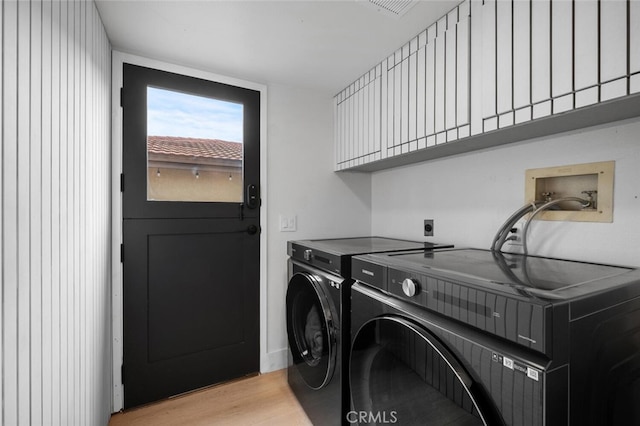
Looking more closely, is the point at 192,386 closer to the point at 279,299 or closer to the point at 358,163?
the point at 279,299

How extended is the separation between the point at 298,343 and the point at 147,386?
987mm

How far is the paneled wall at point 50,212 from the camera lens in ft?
2.26

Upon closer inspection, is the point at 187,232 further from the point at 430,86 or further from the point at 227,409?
the point at 430,86

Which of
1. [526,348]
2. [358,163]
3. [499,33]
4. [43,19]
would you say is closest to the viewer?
[526,348]

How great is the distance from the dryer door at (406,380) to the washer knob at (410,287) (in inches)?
3.8

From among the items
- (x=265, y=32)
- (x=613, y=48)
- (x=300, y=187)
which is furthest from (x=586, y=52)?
(x=300, y=187)

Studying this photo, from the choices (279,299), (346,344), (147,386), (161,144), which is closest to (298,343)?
(279,299)

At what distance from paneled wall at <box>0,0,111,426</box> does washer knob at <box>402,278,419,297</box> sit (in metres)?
1.07

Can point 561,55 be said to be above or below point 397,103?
below

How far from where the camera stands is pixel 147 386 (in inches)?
71.6

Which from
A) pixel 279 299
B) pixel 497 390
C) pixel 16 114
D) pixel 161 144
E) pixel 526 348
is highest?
pixel 161 144

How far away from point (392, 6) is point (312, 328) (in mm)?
1746

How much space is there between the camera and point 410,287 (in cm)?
96

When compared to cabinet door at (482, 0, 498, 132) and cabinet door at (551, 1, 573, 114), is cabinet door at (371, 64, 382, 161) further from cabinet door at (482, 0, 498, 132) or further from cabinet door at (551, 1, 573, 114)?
cabinet door at (551, 1, 573, 114)
